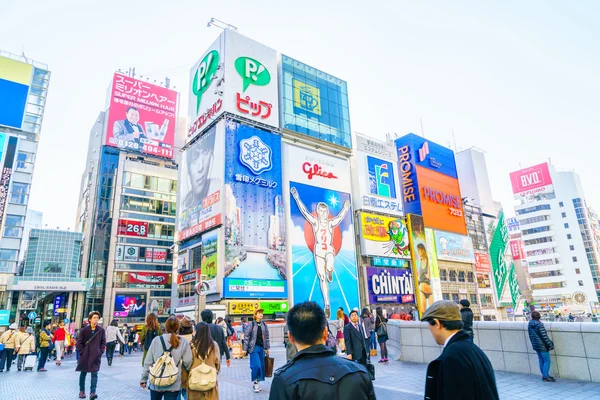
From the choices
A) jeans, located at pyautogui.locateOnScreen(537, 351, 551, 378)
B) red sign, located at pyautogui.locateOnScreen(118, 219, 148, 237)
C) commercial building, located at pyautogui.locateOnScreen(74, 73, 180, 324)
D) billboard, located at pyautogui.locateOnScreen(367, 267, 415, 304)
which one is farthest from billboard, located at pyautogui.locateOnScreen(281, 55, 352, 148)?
jeans, located at pyautogui.locateOnScreen(537, 351, 551, 378)

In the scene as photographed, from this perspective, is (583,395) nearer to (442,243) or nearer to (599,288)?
(442,243)

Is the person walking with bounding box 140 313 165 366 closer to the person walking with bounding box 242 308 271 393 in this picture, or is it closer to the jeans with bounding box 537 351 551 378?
the person walking with bounding box 242 308 271 393

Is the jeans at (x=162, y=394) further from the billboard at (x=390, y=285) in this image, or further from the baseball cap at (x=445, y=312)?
the billboard at (x=390, y=285)

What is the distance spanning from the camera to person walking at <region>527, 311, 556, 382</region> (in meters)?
9.07

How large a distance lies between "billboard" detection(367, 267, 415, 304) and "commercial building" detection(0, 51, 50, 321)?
1551 inches

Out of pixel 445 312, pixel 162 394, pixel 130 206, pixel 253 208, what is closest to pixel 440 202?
pixel 253 208

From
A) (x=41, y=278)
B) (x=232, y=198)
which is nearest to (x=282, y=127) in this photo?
(x=232, y=198)

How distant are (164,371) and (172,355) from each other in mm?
239

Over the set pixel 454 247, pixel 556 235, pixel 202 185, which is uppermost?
pixel 556 235

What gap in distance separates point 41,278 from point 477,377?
52.9 m

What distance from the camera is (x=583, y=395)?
7.70m

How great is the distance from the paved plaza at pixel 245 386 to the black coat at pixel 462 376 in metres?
6.22

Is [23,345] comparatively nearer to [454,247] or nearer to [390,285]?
[390,285]

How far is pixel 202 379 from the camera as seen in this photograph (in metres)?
5.61
